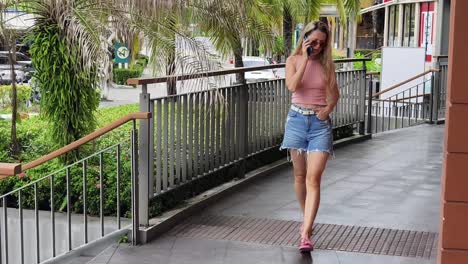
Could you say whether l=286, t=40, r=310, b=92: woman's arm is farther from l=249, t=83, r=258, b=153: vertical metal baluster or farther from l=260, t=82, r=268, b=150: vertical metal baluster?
l=260, t=82, r=268, b=150: vertical metal baluster

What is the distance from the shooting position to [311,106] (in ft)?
18.3

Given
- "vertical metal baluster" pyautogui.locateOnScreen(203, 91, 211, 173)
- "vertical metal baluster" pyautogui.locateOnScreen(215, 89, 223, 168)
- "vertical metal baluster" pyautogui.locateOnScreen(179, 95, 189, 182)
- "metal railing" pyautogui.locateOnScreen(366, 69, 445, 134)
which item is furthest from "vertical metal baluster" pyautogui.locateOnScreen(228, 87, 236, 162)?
"metal railing" pyautogui.locateOnScreen(366, 69, 445, 134)

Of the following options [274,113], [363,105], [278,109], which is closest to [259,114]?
[274,113]

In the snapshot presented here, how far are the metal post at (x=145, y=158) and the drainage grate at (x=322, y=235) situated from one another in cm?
37

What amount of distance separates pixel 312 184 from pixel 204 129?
1758mm

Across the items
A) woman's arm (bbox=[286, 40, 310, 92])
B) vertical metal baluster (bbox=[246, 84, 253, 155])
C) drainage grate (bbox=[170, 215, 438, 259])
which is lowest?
drainage grate (bbox=[170, 215, 438, 259])

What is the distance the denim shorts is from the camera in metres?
5.54

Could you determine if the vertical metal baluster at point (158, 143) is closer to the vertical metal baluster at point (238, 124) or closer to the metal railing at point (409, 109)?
the vertical metal baluster at point (238, 124)

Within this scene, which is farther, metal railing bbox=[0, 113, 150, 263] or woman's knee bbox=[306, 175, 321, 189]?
metal railing bbox=[0, 113, 150, 263]

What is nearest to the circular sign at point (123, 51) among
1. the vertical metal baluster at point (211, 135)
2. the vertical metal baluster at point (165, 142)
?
the vertical metal baluster at point (211, 135)

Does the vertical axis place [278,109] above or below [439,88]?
below

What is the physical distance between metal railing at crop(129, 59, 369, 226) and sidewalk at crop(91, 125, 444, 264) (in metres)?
0.39

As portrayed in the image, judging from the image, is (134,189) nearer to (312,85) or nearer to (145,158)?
(145,158)

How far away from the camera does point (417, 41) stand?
3312 cm
